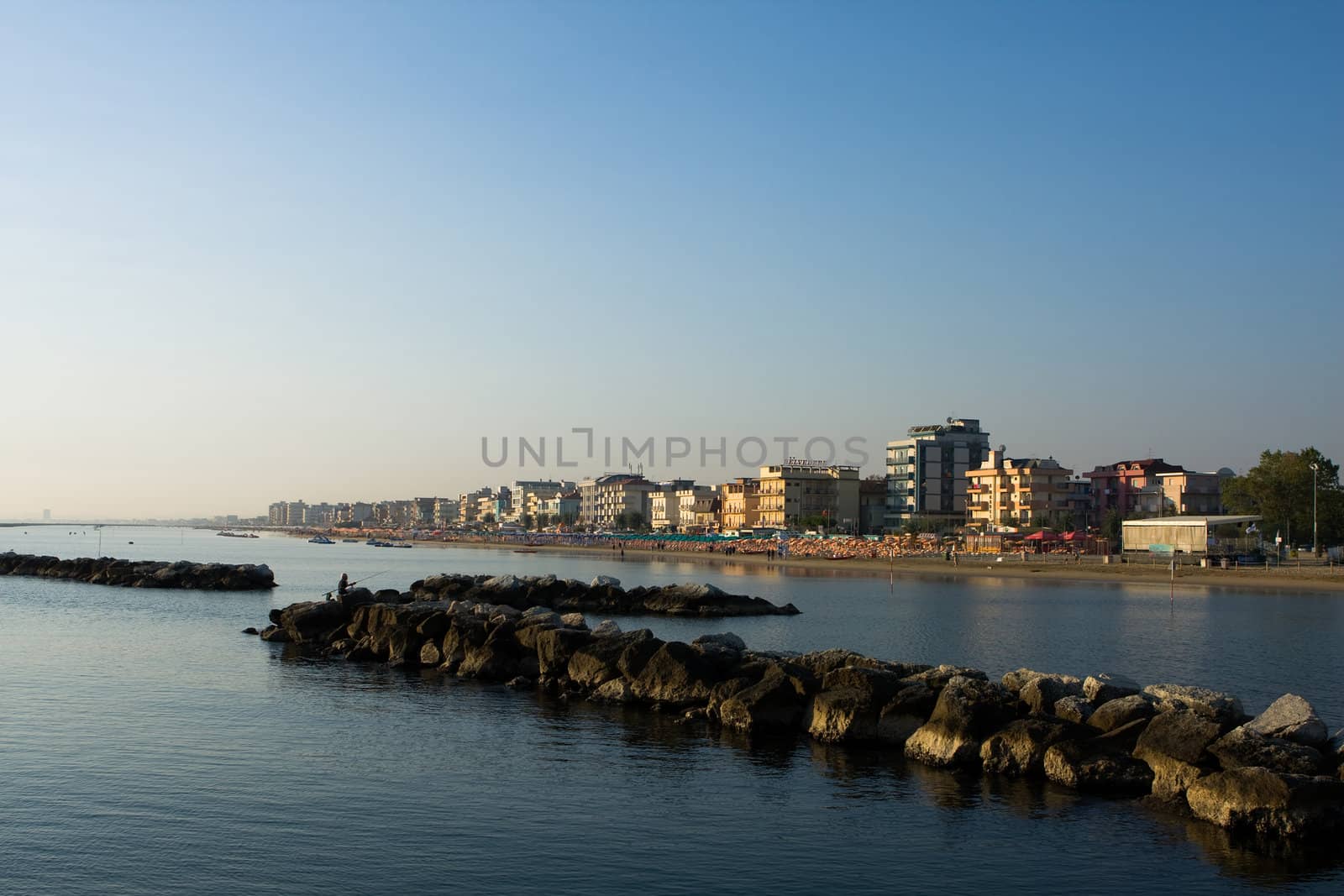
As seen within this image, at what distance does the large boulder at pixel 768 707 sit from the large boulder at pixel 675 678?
4.91 ft

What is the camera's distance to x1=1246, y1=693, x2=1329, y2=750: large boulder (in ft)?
50.6

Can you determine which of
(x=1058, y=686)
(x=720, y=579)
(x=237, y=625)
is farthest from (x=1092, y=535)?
(x=1058, y=686)

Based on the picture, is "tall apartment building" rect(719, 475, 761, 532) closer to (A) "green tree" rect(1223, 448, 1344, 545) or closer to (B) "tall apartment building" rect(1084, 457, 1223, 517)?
(B) "tall apartment building" rect(1084, 457, 1223, 517)

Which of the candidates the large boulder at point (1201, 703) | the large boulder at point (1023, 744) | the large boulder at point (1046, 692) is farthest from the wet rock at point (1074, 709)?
the large boulder at point (1201, 703)

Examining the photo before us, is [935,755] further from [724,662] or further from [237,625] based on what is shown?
[237,625]

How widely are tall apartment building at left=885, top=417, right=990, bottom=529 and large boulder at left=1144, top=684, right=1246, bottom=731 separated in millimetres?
111425

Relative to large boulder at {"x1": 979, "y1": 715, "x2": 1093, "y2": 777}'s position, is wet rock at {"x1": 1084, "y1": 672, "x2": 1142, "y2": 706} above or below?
above

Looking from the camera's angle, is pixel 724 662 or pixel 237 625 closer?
pixel 724 662

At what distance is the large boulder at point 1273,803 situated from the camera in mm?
13438

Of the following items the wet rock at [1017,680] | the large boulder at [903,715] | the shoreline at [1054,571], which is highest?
the wet rock at [1017,680]

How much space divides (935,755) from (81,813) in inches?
462

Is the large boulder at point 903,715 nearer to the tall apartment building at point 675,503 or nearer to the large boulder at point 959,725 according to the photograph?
the large boulder at point 959,725

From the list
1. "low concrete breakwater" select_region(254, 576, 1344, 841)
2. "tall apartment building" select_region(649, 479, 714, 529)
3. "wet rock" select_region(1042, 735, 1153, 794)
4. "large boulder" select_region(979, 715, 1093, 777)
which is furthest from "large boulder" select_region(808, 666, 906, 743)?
"tall apartment building" select_region(649, 479, 714, 529)

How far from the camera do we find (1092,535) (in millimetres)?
93000
